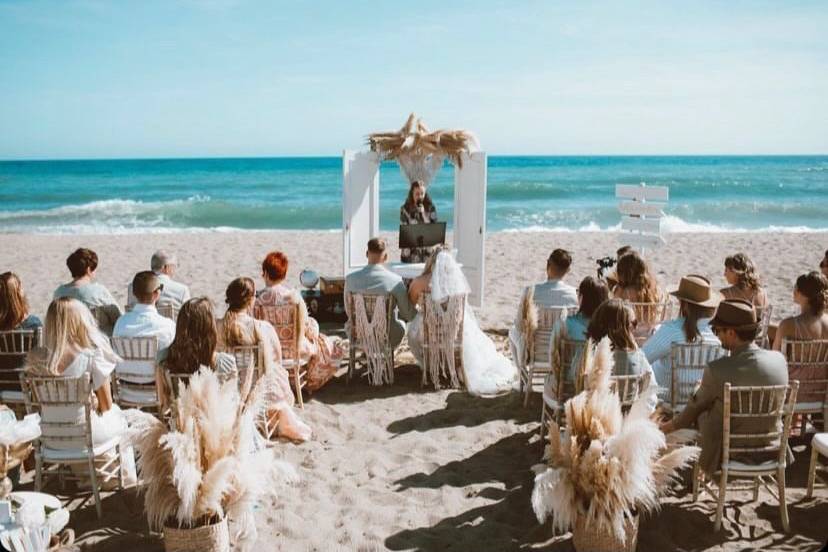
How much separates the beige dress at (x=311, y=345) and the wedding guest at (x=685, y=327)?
2.62 meters

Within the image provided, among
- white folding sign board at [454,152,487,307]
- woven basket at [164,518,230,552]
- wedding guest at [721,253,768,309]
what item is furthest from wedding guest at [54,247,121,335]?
wedding guest at [721,253,768,309]

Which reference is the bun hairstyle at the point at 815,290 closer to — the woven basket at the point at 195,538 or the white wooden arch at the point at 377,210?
the woven basket at the point at 195,538

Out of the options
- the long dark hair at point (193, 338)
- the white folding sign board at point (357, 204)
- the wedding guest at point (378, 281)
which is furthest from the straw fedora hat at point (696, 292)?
the white folding sign board at point (357, 204)

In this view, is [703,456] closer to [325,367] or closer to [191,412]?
[191,412]

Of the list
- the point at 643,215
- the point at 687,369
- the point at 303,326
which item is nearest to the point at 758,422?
the point at 687,369

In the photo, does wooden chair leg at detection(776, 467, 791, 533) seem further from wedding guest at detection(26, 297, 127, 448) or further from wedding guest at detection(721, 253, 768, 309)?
wedding guest at detection(26, 297, 127, 448)

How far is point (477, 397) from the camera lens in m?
6.15

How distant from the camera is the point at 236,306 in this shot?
16.1 feet

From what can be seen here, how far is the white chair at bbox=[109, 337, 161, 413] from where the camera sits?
4.77m

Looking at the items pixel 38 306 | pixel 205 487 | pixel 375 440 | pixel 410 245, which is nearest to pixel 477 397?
pixel 375 440

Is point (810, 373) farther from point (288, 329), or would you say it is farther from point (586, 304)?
point (288, 329)

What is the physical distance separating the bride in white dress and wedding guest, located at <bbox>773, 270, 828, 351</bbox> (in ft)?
7.69

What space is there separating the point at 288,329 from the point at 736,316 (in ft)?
10.9

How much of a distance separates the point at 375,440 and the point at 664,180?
4003 centimetres
